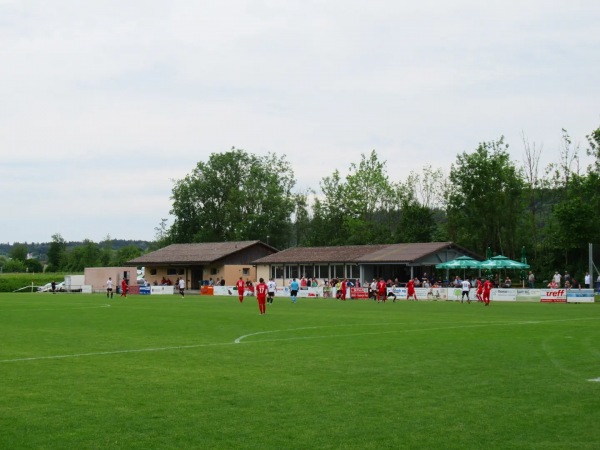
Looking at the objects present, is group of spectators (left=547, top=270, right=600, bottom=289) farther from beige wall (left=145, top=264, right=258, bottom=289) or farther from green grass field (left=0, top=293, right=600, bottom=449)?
beige wall (left=145, top=264, right=258, bottom=289)

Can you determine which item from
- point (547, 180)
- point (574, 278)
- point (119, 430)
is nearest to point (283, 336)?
point (119, 430)

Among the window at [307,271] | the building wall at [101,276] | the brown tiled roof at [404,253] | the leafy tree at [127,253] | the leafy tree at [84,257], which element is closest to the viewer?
the brown tiled roof at [404,253]

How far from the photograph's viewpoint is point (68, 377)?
47.0 ft

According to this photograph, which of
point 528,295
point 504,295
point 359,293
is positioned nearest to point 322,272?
point 359,293

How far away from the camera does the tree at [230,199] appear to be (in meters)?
117

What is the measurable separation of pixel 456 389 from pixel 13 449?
698cm

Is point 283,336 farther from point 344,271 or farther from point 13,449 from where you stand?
point 344,271

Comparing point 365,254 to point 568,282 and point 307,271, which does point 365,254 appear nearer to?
point 307,271

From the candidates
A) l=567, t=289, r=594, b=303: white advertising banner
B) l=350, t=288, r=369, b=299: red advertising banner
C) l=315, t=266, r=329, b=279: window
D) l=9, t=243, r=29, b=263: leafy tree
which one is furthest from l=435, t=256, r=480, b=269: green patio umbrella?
l=9, t=243, r=29, b=263: leafy tree

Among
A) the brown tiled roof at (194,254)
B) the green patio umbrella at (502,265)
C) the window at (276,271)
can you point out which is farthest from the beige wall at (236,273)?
the green patio umbrella at (502,265)

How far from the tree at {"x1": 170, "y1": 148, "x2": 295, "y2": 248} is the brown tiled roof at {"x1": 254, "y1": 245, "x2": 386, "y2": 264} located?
30.1m

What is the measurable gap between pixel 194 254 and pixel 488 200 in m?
35.1

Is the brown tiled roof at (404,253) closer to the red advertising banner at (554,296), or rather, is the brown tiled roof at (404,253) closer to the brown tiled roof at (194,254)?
the red advertising banner at (554,296)

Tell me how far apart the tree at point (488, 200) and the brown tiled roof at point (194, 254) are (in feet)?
88.4
